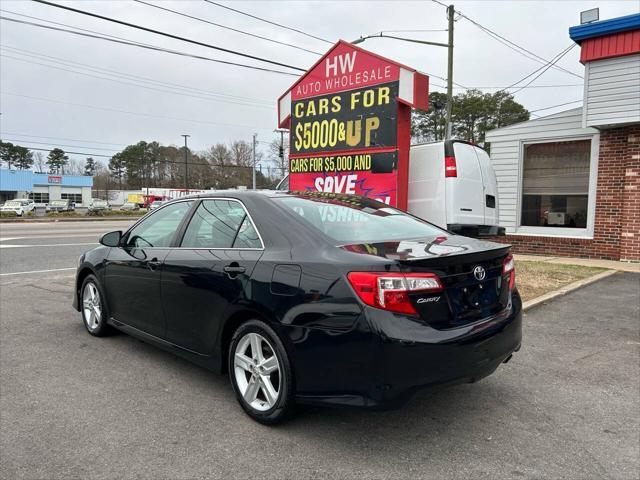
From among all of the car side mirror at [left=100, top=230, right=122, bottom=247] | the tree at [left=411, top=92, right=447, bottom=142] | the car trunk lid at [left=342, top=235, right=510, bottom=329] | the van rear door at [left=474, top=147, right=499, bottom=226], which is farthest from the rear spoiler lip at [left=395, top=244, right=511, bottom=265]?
the tree at [left=411, top=92, right=447, bottom=142]

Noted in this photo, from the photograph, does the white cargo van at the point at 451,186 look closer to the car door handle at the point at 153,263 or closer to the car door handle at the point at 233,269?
the car door handle at the point at 153,263

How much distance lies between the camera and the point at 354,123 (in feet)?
23.6

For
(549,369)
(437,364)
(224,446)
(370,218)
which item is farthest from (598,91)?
(224,446)

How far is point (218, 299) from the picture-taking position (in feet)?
11.0

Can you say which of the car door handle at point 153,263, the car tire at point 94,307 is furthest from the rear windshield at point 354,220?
→ the car tire at point 94,307

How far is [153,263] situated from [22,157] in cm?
10769

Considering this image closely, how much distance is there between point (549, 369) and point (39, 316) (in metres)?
5.73

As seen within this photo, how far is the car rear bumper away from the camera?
2559mm

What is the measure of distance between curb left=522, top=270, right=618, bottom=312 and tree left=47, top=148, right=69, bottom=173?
108m

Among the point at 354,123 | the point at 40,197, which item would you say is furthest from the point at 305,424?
the point at 40,197

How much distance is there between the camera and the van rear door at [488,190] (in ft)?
27.5

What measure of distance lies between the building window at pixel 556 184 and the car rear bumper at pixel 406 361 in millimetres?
9950

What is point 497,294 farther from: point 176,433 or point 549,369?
point 176,433

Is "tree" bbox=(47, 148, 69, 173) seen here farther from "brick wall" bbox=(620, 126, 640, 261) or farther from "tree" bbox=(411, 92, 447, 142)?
"brick wall" bbox=(620, 126, 640, 261)
